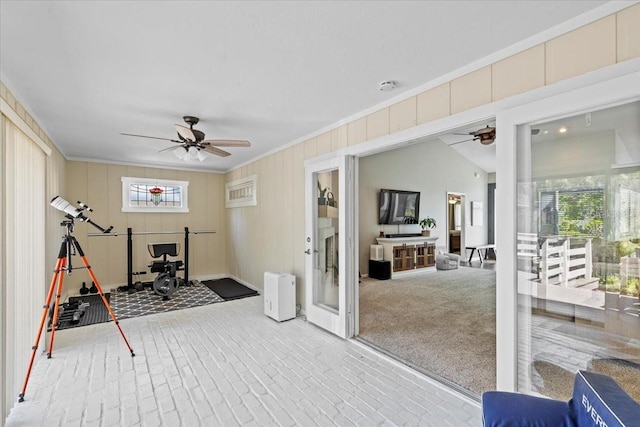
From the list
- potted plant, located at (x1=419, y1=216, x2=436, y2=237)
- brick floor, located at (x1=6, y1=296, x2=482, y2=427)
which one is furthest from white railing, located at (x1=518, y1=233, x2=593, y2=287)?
potted plant, located at (x1=419, y1=216, x2=436, y2=237)

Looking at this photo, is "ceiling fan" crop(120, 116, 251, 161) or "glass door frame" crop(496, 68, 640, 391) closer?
"glass door frame" crop(496, 68, 640, 391)

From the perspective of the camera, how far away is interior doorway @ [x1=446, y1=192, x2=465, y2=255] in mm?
9414

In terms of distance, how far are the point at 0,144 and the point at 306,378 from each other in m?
2.74

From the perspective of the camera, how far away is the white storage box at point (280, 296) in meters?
4.01

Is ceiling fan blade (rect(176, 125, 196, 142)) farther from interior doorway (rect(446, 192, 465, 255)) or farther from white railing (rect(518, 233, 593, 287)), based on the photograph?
interior doorway (rect(446, 192, 465, 255))

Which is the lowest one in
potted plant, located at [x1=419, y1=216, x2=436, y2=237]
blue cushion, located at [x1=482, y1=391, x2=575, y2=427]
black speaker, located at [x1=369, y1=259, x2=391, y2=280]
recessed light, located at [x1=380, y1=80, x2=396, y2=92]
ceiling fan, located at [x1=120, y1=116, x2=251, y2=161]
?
black speaker, located at [x1=369, y1=259, x2=391, y2=280]

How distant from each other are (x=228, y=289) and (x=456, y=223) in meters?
7.26

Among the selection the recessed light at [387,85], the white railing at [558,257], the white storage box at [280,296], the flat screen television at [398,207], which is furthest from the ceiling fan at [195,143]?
the flat screen television at [398,207]

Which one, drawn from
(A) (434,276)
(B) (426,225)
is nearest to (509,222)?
(A) (434,276)

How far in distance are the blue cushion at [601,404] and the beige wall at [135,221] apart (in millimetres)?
6001

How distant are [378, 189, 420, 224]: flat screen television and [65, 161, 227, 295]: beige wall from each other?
3710mm

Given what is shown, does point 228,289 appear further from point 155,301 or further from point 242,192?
point 242,192

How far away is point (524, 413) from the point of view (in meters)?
1.29

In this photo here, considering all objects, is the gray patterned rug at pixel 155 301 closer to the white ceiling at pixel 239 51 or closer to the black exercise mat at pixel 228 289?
the black exercise mat at pixel 228 289
